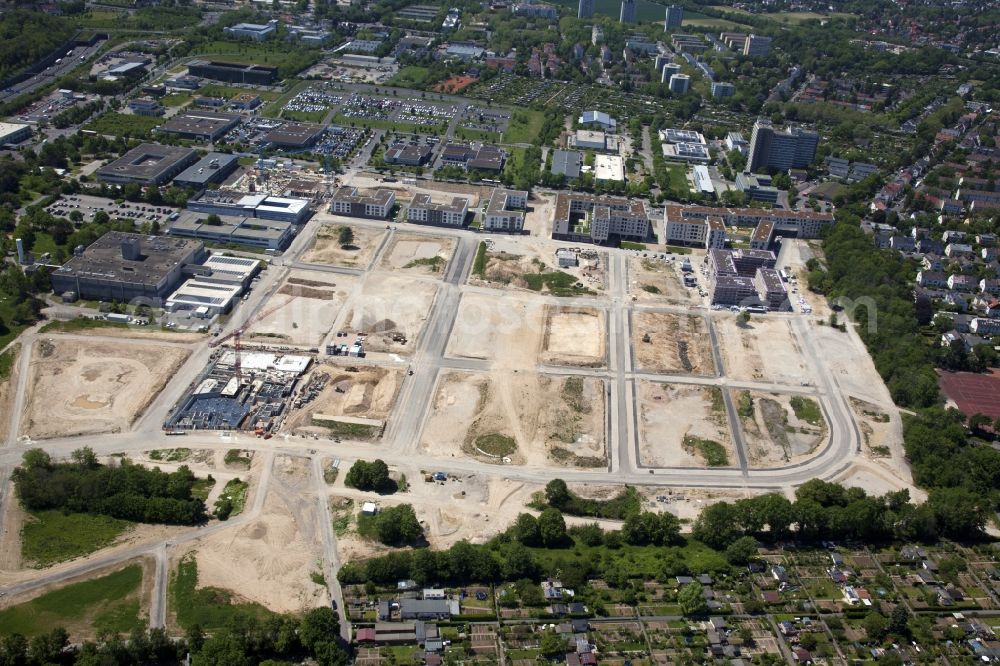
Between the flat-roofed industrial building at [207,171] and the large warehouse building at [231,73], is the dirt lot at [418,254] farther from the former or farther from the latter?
the large warehouse building at [231,73]

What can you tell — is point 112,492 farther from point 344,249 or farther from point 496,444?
point 344,249

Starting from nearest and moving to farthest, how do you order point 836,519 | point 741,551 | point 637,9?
point 741,551 < point 836,519 < point 637,9

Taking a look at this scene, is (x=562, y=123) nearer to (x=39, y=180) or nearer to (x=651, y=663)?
(x=39, y=180)

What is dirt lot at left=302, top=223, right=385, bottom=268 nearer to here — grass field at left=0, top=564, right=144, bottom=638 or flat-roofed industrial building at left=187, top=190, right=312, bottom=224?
flat-roofed industrial building at left=187, top=190, right=312, bottom=224

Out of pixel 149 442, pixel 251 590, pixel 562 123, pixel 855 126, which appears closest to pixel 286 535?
pixel 251 590

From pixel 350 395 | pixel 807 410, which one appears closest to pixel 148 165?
pixel 350 395

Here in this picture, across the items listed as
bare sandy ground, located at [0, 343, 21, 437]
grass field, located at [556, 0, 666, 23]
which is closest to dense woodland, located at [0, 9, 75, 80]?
bare sandy ground, located at [0, 343, 21, 437]

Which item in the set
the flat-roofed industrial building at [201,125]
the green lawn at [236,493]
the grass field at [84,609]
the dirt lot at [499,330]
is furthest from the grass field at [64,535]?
the flat-roofed industrial building at [201,125]
